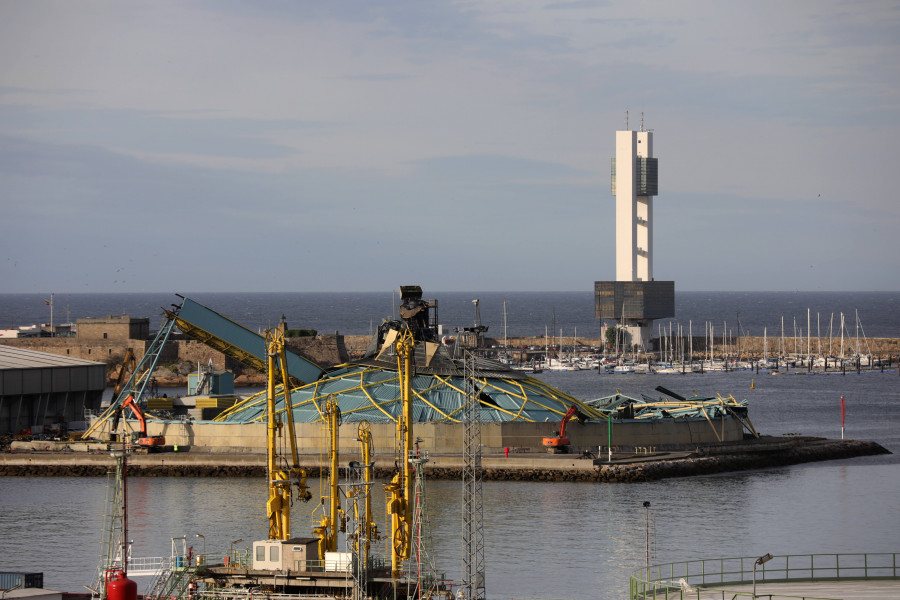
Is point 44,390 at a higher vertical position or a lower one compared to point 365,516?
higher

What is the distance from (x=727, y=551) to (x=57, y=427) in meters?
54.3

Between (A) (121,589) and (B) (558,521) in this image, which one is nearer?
(A) (121,589)

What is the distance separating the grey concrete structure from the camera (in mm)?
97000

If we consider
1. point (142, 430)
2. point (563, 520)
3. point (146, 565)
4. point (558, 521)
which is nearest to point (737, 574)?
point (558, 521)

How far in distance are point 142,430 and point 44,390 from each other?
15920mm

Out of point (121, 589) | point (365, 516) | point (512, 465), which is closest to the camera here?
point (121, 589)

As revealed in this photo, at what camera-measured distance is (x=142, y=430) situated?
8706 cm

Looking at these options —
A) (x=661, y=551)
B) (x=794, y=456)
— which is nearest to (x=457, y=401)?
(x=794, y=456)

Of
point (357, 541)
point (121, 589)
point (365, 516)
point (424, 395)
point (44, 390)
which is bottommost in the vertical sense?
point (121, 589)

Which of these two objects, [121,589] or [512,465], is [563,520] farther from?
[121,589]

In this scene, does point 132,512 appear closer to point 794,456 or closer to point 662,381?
point 794,456

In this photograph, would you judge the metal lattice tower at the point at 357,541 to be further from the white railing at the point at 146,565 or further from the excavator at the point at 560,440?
the excavator at the point at 560,440

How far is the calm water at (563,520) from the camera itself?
5544 centimetres

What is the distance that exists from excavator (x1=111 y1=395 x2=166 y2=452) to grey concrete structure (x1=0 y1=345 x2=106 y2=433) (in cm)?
1036
